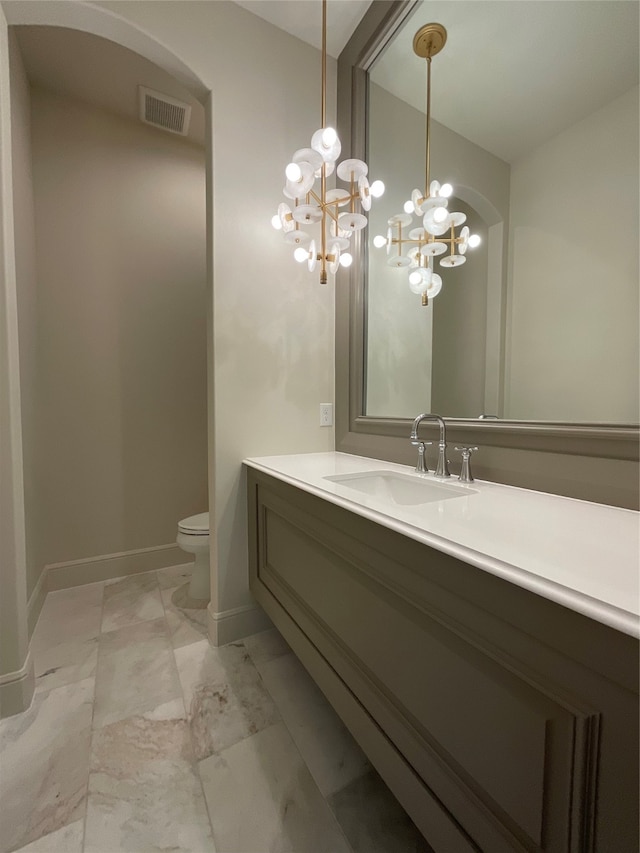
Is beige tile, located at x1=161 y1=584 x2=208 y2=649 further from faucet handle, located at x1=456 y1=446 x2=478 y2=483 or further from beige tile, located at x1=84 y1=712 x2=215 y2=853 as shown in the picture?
faucet handle, located at x1=456 y1=446 x2=478 y2=483

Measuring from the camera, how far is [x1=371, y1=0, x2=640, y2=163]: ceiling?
34.7 inches

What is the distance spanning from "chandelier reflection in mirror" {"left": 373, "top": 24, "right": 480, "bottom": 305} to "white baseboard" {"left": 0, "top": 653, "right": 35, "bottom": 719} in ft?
6.74

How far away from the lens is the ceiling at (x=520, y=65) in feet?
2.89

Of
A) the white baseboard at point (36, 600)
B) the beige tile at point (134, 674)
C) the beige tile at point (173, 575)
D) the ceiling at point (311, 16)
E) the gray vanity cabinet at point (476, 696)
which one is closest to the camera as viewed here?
the gray vanity cabinet at point (476, 696)

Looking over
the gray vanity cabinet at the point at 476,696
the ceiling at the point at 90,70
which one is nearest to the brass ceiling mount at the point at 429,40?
the ceiling at the point at 90,70

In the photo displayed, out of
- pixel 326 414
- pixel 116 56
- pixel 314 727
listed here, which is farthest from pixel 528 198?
pixel 116 56

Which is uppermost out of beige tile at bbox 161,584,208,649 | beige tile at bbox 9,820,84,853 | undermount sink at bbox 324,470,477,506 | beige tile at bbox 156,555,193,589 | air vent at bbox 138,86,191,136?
air vent at bbox 138,86,191,136

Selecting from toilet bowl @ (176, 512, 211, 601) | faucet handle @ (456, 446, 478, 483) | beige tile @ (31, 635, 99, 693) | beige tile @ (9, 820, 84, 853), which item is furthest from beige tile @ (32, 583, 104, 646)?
faucet handle @ (456, 446, 478, 483)

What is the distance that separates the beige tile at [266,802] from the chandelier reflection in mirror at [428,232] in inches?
65.5

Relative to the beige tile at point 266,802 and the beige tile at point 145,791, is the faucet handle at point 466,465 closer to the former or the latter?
the beige tile at point 266,802

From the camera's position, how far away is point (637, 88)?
0.83m

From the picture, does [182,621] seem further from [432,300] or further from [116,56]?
[116,56]

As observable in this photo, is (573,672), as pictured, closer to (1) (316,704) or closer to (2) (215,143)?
(1) (316,704)

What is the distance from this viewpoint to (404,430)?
4.78 ft
